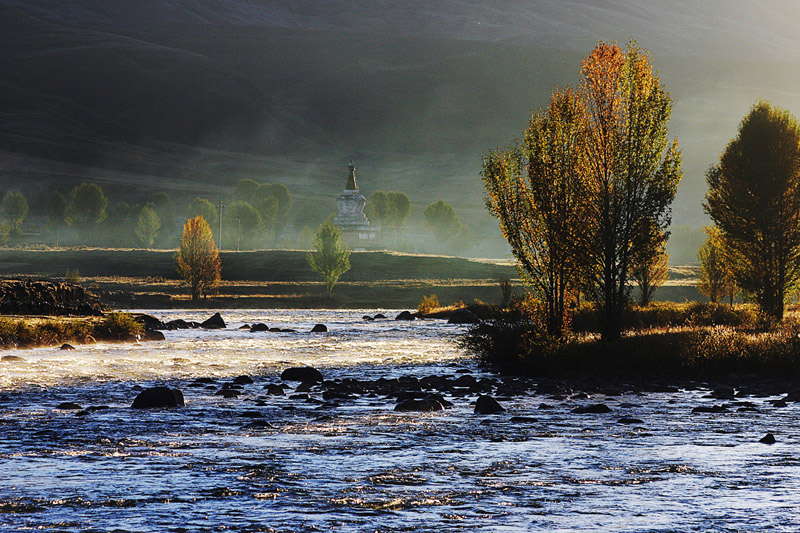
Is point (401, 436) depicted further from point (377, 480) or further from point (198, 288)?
point (198, 288)

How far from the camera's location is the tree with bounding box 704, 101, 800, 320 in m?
51.6

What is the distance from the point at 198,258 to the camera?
120 m

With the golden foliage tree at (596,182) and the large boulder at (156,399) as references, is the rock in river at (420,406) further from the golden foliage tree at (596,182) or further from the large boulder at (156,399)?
the golden foliage tree at (596,182)

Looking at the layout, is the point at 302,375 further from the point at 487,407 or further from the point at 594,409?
the point at 594,409

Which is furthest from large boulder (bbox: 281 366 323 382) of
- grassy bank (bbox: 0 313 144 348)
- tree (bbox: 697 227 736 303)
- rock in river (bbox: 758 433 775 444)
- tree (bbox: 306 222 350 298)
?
tree (bbox: 306 222 350 298)

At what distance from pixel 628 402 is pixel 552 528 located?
15.8m

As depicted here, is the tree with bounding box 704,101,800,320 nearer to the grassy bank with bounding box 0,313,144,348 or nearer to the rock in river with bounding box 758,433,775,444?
the rock in river with bounding box 758,433,775,444

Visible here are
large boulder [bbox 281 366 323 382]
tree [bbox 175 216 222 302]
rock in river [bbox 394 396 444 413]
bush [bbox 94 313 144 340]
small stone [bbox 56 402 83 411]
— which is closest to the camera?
small stone [bbox 56 402 83 411]

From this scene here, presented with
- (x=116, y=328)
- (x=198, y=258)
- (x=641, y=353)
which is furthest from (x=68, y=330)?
(x=198, y=258)

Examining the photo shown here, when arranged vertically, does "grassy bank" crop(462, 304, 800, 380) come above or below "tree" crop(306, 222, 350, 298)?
below

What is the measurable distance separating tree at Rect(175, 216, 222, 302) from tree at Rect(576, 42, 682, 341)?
290 ft

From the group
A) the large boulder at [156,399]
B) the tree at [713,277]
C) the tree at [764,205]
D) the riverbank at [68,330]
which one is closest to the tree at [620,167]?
the large boulder at [156,399]

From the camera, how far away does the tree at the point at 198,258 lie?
11881 centimetres

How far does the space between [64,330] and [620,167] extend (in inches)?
1387
